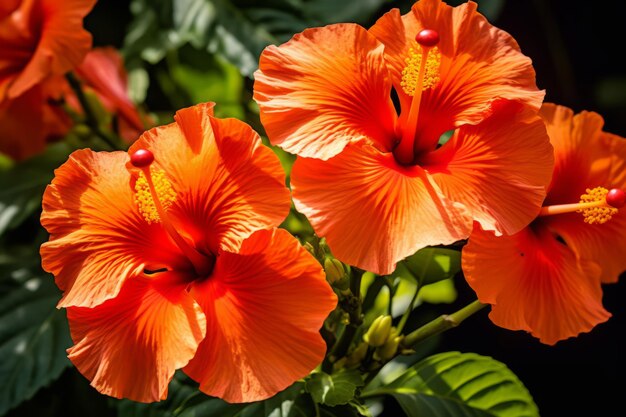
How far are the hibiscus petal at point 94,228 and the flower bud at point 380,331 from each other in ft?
0.77

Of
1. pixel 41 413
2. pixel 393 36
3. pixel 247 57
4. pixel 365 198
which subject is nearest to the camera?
pixel 365 198

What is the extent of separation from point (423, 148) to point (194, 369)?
13.4 inches

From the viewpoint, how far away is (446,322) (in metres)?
0.80

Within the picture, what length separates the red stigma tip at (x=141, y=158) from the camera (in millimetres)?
693

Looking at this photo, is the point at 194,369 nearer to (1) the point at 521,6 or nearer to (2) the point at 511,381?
(2) the point at 511,381

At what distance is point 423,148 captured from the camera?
0.82 m

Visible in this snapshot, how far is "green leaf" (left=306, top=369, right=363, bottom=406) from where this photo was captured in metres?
0.73

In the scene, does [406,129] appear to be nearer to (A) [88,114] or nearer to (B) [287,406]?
(B) [287,406]

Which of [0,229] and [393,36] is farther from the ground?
[393,36]

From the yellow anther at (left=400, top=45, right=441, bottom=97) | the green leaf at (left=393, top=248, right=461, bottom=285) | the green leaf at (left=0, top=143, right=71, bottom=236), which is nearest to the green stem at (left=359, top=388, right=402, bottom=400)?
the green leaf at (left=393, top=248, right=461, bottom=285)

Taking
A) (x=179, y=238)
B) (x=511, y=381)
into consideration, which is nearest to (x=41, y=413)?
(x=179, y=238)

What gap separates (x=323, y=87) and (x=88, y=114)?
54cm

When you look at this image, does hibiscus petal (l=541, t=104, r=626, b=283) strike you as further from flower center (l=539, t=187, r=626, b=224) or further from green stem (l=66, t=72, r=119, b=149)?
green stem (l=66, t=72, r=119, b=149)

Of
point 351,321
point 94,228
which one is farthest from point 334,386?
point 94,228
